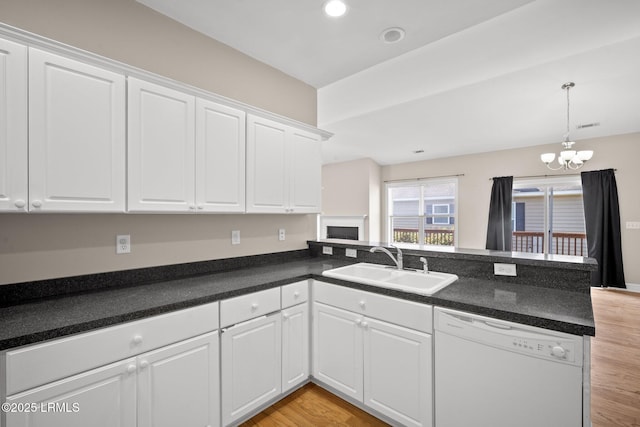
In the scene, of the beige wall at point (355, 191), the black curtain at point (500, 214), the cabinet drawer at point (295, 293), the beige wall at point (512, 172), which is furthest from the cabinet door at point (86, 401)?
the beige wall at point (512, 172)

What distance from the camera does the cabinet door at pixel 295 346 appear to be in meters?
2.07

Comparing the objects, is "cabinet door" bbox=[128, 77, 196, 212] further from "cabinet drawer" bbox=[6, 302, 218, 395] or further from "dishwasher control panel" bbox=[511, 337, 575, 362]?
"dishwasher control panel" bbox=[511, 337, 575, 362]

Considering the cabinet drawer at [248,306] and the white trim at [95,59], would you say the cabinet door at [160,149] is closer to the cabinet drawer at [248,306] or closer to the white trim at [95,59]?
the white trim at [95,59]

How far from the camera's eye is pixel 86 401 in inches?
48.8

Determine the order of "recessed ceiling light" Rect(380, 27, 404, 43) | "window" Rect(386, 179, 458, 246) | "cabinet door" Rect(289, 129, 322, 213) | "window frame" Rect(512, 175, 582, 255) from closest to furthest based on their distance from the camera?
"recessed ceiling light" Rect(380, 27, 404, 43) < "cabinet door" Rect(289, 129, 322, 213) < "window frame" Rect(512, 175, 582, 255) < "window" Rect(386, 179, 458, 246)

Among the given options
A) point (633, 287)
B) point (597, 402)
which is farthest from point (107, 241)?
point (633, 287)

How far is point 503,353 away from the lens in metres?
1.39

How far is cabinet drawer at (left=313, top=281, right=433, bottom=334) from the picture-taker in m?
1.66

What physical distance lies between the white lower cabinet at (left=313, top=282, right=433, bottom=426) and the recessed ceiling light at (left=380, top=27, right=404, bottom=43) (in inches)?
79.5

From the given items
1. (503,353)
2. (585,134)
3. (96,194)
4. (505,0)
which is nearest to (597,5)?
(505,0)

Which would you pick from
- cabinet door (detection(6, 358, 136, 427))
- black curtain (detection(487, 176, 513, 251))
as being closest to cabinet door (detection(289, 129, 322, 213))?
cabinet door (detection(6, 358, 136, 427))

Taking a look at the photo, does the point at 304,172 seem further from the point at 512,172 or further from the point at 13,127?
the point at 512,172

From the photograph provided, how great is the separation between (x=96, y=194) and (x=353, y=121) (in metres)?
4.60

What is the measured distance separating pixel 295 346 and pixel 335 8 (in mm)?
2463
